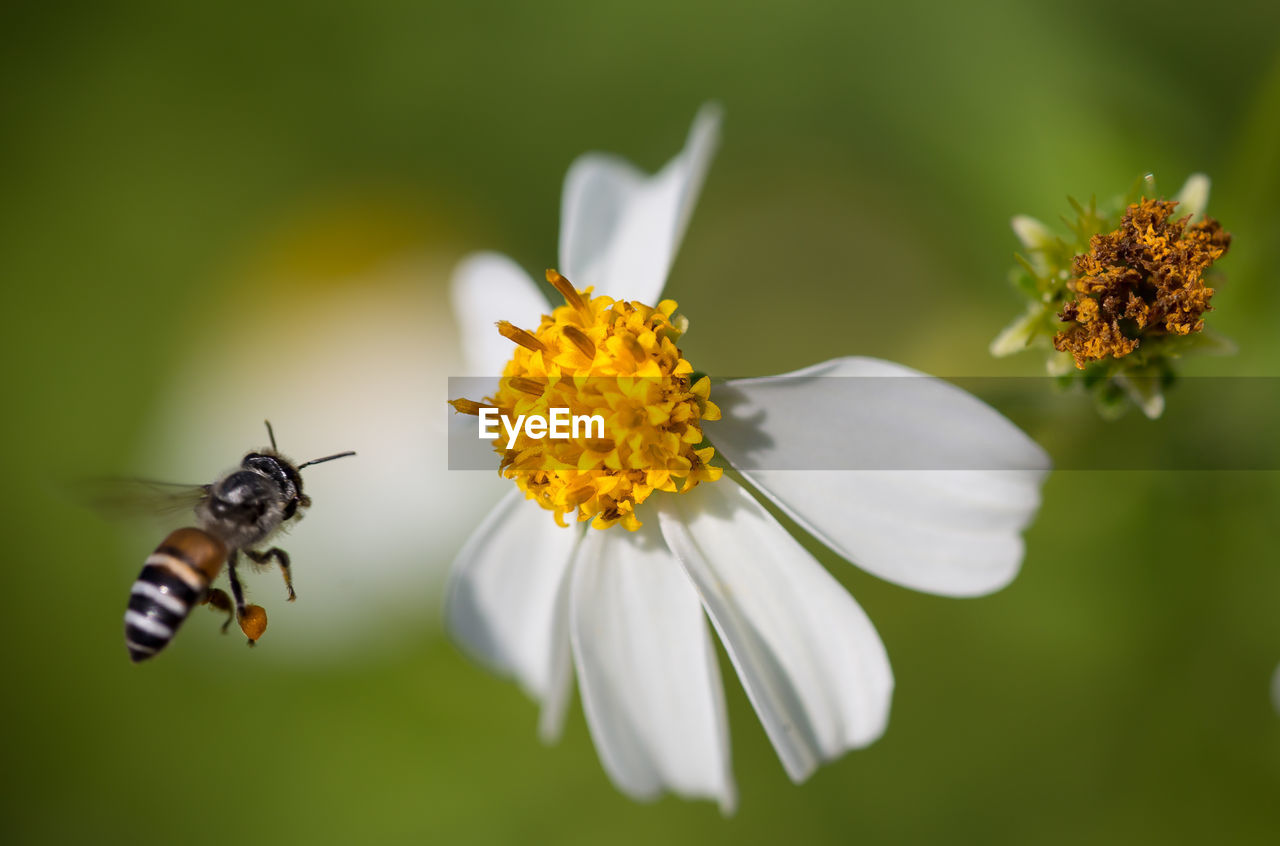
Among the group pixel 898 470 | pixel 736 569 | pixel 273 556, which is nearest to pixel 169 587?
pixel 273 556

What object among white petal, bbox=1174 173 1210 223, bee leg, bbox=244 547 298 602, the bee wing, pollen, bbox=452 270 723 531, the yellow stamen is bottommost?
bee leg, bbox=244 547 298 602

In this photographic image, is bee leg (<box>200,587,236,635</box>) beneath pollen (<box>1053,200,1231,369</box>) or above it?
beneath

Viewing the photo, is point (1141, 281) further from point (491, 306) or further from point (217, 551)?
point (217, 551)

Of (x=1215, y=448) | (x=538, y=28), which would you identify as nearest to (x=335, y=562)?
(x=538, y=28)

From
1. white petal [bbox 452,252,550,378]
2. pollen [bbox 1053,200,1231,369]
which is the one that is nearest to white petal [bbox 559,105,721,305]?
white petal [bbox 452,252,550,378]

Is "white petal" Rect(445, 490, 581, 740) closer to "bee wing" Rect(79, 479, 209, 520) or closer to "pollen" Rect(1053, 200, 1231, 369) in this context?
"bee wing" Rect(79, 479, 209, 520)
